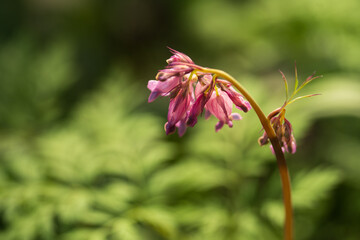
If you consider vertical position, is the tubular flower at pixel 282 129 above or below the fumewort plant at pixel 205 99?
below

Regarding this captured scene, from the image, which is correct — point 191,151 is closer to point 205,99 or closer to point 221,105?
point 221,105

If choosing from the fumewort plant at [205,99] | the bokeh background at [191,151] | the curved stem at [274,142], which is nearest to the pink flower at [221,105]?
the fumewort plant at [205,99]

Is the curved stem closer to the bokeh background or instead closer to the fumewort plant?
the fumewort plant

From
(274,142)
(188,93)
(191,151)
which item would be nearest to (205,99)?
(188,93)

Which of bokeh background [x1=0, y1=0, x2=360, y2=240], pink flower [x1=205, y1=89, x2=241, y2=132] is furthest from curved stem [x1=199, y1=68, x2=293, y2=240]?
bokeh background [x1=0, y1=0, x2=360, y2=240]

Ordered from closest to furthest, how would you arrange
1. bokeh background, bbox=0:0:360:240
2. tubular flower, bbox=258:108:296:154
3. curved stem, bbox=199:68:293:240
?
curved stem, bbox=199:68:293:240 < tubular flower, bbox=258:108:296:154 < bokeh background, bbox=0:0:360:240

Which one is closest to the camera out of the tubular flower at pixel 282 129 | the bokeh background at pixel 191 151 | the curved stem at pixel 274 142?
the curved stem at pixel 274 142

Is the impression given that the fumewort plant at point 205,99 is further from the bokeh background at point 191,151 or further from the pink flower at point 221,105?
the bokeh background at point 191,151
